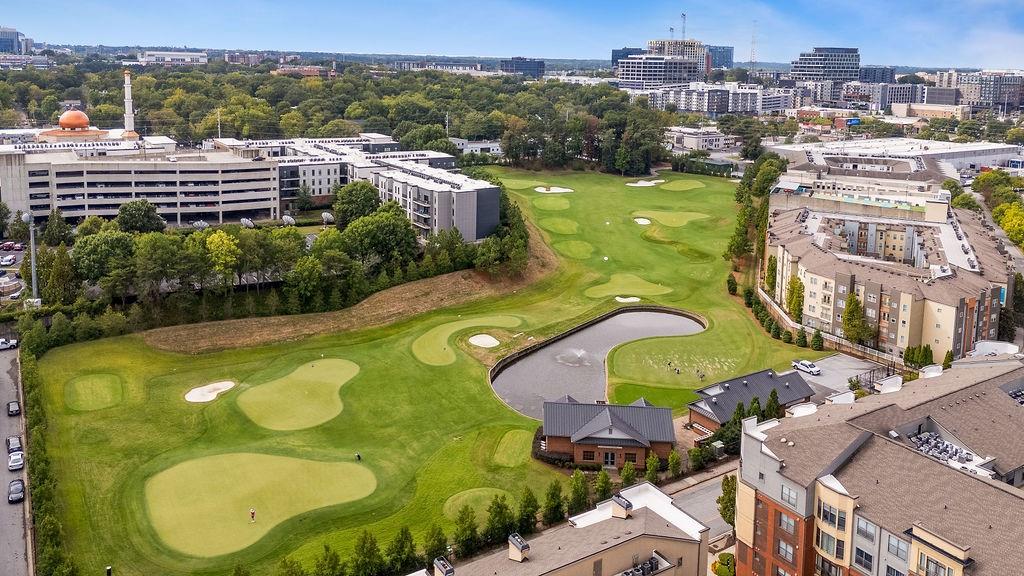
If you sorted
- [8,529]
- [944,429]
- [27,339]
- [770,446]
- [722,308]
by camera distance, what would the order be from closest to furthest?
1. [770,446]
2. [944,429]
3. [8,529]
4. [27,339]
5. [722,308]

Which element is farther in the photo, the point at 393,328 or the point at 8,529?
the point at 393,328

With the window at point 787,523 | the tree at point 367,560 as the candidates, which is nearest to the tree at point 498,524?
the tree at point 367,560

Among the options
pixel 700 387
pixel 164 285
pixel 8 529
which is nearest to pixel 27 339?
pixel 164 285

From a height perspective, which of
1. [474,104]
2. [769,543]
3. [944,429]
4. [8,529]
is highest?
[474,104]

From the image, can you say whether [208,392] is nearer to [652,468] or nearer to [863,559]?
[652,468]

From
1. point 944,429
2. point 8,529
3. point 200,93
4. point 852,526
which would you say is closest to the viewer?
point 852,526

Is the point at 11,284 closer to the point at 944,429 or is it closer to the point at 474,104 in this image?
the point at 944,429

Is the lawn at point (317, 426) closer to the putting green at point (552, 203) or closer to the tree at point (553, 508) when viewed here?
the tree at point (553, 508)
